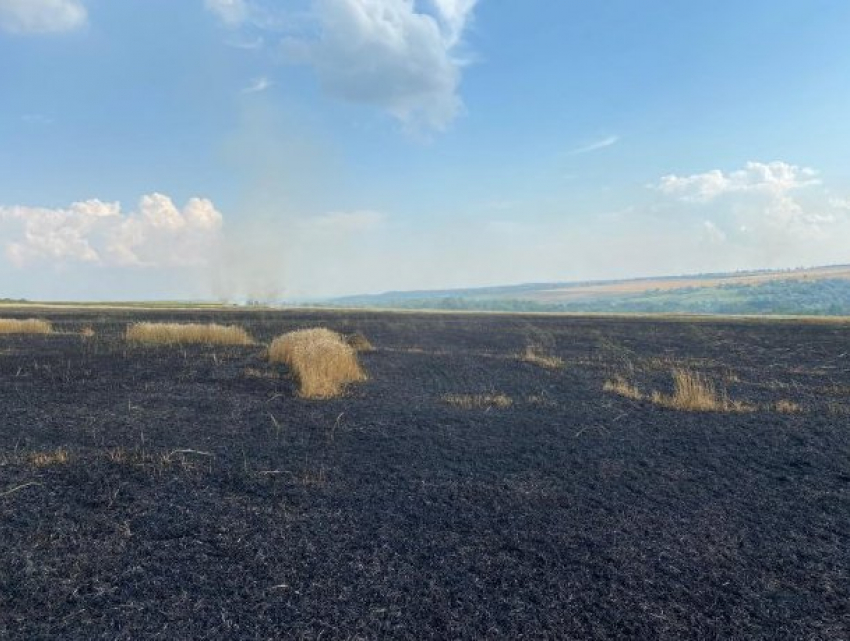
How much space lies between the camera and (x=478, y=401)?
42.1ft

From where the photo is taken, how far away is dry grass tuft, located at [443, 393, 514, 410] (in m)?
12.4

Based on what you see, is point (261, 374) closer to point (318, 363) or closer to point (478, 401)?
point (318, 363)

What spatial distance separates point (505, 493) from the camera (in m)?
6.88

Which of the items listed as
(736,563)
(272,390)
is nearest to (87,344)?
(272,390)

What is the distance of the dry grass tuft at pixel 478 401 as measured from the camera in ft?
40.7

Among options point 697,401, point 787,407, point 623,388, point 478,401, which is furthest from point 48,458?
point 787,407

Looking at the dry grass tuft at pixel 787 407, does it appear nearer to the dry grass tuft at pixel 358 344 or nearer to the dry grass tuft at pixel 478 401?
the dry grass tuft at pixel 478 401

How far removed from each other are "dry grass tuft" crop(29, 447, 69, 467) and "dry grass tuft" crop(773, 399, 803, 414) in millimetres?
14319

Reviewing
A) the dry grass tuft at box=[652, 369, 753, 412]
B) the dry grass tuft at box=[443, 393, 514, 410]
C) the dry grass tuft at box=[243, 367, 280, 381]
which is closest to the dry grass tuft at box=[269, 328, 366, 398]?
the dry grass tuft at box=[243, 367, 280, 381]

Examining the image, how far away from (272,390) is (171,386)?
271 cm

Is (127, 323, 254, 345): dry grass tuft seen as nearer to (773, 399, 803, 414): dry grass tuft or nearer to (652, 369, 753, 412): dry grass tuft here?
(652, 369, 753, 412): dry grass tuft

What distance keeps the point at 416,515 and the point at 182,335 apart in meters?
21.1

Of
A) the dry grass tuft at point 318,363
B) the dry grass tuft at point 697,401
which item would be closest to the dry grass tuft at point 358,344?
the dry grass tuft at point 318,363

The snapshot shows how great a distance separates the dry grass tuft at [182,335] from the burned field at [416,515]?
10309mm
